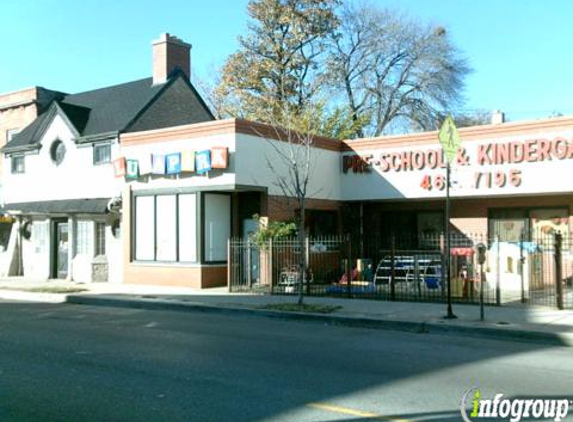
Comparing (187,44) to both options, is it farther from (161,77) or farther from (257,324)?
(257,324)

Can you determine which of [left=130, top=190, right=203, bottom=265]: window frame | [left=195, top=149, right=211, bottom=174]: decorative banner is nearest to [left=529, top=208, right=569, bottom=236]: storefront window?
[left=195, top=149, right=211, bottom=174]: decorative banner

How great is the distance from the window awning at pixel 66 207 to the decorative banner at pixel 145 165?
6.73 feet

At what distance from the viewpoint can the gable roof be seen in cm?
2456

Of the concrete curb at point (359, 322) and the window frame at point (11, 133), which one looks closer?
the concrete curb at point (359, 322)

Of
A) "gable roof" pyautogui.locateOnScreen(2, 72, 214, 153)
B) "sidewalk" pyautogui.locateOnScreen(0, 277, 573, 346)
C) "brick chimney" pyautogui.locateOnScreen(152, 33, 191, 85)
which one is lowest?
"sidewalk" pyautogui.locateOnScreen(0, 277, 573, 346)

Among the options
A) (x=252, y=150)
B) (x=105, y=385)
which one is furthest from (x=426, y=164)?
(x=105, y=385)

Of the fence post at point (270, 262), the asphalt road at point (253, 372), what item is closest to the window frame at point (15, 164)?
the fence post at point (270, 262)

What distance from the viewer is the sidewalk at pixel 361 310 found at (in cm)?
1204

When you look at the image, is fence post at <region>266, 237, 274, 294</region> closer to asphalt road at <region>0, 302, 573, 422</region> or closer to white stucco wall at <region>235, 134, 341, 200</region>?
white stucco wall at <region>235, 134, 341, 200</region>

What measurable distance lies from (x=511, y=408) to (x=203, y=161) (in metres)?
14.3

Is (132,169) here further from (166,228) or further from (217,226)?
(217,226)

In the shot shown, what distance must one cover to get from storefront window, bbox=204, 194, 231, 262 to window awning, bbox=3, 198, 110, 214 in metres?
4.17

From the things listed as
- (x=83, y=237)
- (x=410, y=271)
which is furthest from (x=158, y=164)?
(x=410, y=271)

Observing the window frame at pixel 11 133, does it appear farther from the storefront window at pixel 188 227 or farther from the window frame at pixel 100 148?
the storefront window at pixel 188 227
